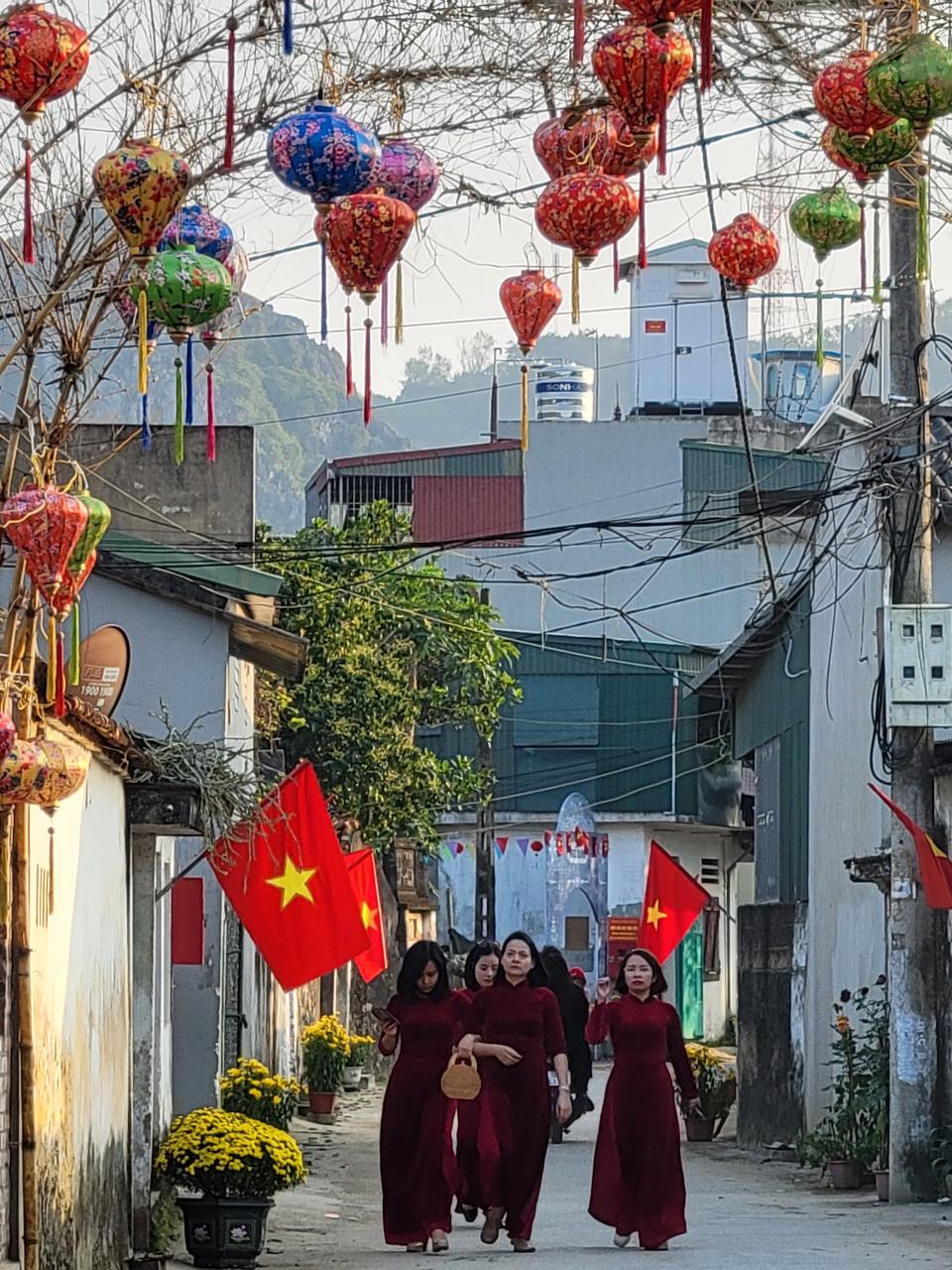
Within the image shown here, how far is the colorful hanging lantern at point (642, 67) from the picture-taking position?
901cm

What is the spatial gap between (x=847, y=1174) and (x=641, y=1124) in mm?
4468

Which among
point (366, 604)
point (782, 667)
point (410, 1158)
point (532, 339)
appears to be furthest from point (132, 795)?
point (366, 604)

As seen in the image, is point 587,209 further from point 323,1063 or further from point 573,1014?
point 323,1063

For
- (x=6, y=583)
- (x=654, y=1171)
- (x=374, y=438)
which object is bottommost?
(x=654, y=1171)

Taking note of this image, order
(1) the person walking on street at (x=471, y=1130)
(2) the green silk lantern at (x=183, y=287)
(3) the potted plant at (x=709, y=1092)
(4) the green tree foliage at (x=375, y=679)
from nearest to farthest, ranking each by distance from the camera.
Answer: (2) the green silk lantern at (x=183, y=287), (1) the person walking on street at (x=471, y=1130), (3) the potted plant at (x=709, y=1092), (4) the green tree foliage at (x=375, y=679)

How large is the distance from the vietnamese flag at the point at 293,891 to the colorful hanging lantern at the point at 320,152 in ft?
18.8

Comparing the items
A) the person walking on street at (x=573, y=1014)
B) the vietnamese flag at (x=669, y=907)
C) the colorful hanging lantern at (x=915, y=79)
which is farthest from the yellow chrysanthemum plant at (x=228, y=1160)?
the vietnamese flag at (x=669, y=907)

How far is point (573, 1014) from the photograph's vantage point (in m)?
23.5

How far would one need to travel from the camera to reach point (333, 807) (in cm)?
3031

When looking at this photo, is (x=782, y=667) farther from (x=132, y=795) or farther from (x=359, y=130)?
(x=359, y=130)

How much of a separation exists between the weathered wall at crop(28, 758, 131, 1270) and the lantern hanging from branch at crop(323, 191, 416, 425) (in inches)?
120

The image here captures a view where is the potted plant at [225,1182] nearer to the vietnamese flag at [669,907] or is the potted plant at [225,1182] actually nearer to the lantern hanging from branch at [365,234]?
the lantern hanging from branch at [365,234]

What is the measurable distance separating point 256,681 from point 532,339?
15.2m

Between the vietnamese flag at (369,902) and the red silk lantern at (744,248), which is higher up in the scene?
the red silk lantern at (744,248)
